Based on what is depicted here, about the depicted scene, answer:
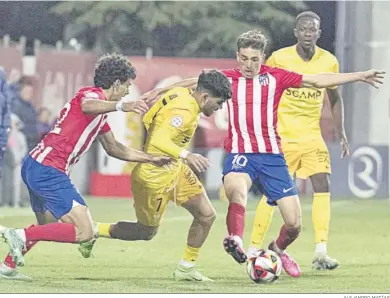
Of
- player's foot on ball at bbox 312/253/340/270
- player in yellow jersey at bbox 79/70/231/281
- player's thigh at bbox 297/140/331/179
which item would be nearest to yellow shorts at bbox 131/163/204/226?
player in yellow jersey at bbox 79/70/231/281

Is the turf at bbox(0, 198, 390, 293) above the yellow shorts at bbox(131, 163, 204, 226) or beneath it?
beneath

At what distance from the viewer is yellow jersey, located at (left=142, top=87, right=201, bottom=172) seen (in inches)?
326

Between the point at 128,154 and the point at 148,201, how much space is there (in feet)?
1.39

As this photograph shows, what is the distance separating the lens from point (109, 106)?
26.5 feet

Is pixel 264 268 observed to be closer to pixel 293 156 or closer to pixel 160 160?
pixel 160 160

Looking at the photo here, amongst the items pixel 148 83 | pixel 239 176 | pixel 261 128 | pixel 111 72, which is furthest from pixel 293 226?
pixel 148 83

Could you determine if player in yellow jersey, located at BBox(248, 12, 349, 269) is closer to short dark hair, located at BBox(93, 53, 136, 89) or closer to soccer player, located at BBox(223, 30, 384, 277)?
soccer player, located at BBox(223, 30, 384, 277)

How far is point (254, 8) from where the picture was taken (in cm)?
2025

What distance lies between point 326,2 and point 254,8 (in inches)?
59.2

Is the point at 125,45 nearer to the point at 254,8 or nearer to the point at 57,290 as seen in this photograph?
the point at 254,8

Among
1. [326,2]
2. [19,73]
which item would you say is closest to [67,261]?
[19,73]

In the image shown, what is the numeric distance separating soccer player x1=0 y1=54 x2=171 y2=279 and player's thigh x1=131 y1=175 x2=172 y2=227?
27cm

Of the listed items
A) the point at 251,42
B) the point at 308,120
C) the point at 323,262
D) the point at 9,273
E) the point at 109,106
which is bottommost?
the point at 323,262
